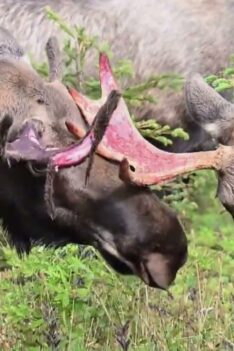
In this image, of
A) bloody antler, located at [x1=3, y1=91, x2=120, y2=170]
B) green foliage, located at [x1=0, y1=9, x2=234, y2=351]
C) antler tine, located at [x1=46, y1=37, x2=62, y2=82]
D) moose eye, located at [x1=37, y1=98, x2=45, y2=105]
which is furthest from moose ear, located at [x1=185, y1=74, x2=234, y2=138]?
bloody antler, located at [x1=3, y1=91, x2=120, y2=170]

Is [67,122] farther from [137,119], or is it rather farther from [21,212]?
[137,119]

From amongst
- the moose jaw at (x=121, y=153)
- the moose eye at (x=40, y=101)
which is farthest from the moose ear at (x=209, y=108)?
the moose eye at (x=40, y=101)

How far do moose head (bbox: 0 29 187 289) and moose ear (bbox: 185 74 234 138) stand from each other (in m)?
0.83

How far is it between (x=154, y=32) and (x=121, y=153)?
4.61m

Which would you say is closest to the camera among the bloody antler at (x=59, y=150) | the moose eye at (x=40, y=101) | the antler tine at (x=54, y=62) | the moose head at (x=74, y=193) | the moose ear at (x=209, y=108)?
the bloody antler at (x=59, y=150)

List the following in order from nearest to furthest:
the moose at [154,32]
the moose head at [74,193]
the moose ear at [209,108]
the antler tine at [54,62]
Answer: the moose head at [74,193] → the antler tine at [54,62] → the moose ear at [209,108] → the moose at [154,32]

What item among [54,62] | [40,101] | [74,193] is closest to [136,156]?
[74,193]

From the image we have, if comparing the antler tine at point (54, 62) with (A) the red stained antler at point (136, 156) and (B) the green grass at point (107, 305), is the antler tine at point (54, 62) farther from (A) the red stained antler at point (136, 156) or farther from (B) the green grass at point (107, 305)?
(B) the green grass at point (107, 305)

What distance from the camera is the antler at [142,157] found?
5.38 meters

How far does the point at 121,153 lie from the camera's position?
543cm

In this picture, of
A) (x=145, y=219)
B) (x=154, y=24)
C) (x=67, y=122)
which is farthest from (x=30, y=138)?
(x=154, y=24)

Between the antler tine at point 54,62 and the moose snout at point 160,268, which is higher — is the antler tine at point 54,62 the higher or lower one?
the higher one

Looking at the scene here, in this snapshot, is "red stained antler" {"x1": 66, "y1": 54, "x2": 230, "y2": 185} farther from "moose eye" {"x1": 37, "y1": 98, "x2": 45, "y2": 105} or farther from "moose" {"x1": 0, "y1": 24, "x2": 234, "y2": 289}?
"moose eye" {"x1": 37, "y1": 98, "x2": 45, "y2": 105}

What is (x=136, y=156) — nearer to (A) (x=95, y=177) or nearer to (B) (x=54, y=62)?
(A) (x=95, y=177)
